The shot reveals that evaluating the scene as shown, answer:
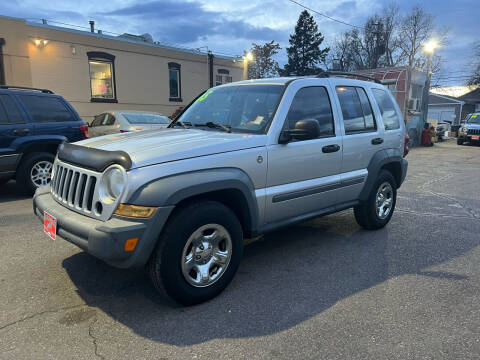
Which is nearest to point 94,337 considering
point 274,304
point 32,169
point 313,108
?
point 274,304

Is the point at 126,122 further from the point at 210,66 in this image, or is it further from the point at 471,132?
the point at 471,132

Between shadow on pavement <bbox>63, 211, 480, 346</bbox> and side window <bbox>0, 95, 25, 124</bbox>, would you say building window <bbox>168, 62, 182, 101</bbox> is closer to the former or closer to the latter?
side window <bbox>0, 95, 25, 124</bbox>

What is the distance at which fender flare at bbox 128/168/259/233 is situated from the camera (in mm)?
2561

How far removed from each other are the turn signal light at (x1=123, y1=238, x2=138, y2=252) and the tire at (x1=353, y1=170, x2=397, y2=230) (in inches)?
123

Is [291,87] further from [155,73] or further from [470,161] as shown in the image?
[155,73]

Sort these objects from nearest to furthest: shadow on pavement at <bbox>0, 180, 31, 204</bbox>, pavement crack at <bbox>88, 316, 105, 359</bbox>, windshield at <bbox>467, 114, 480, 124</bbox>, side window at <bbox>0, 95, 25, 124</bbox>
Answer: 1. pavement crack at <bbox>88, 316, 105, 359</bbox>
2. side window at <bbox>0, 95, 25, 124</bbox>
3. shadow on pavement at <bbox>0, 180, 31, 204</bbox>
4. windshield at <bbox>467, 114, 480, 124</bbox>

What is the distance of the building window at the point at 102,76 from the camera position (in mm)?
15180

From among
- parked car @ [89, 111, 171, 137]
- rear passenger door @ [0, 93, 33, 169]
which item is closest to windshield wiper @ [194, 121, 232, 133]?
rear passenger door @ [0, 93, 33, 169]

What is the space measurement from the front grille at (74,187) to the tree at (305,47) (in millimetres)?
42342

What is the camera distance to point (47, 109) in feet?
21.9

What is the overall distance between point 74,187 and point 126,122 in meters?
6.74

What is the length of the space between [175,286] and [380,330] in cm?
157

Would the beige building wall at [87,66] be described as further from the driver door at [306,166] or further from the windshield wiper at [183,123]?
the driver door at [306,166]

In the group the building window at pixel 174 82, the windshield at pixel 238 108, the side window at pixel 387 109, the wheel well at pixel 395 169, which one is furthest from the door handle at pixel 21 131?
the building window at pixel 174 82
